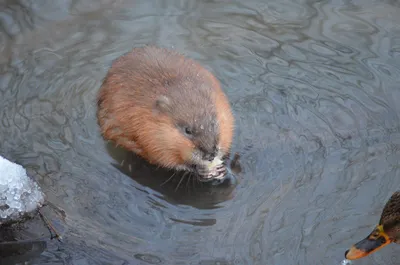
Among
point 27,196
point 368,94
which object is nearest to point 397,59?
point 368,94

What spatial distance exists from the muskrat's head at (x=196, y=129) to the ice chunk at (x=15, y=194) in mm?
1124

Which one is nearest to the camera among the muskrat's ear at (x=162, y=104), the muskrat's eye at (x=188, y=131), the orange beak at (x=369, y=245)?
the orange beak at (x=369, y=245)

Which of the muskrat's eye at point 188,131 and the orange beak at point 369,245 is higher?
the muskrat's eye at point 188,131

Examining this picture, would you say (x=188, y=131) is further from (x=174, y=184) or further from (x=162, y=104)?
(x=174, y=184)

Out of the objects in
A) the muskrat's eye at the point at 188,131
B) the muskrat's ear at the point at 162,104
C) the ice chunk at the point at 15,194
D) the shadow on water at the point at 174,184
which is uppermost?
the muskrat's ear at the point at 162,104

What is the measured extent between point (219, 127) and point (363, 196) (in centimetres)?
115

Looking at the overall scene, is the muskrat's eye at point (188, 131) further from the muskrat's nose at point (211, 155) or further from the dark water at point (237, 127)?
the dark water at point (237, 127)

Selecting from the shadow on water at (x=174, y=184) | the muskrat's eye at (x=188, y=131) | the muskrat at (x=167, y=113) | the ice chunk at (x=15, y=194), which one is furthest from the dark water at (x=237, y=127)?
the muskrat's eye at (x=188, y=131)

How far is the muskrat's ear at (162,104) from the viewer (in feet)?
17.2

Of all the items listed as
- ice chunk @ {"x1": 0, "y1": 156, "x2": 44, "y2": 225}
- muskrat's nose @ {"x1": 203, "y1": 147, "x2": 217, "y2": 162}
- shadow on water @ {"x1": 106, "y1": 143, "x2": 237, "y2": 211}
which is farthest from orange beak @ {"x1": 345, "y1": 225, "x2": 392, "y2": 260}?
ice chunk @ {"x1": 0, "y1": 156, "x2": 44, "y2": 225}

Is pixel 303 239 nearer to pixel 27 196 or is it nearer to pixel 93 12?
pixel 27 196

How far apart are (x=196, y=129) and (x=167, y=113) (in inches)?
12.5

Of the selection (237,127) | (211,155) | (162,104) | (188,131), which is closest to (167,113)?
(162,104)

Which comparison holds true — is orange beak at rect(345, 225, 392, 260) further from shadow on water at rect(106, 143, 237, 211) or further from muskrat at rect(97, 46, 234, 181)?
muskrat at rect(97, 46, 234, 181)
